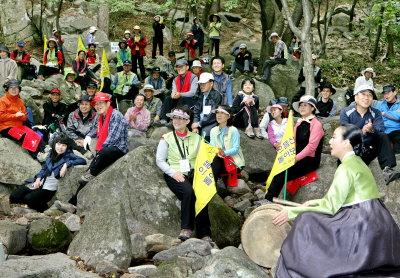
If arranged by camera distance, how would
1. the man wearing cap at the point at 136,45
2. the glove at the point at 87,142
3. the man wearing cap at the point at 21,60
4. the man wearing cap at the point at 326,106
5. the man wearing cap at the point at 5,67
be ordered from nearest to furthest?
the glove at the point at 87,142, the man wearing cap at the point at 326,106, the man wearing cap at the point at 5,67, the man wearing cap at the point at 21,60, the man wearing cap at the point at 136,45

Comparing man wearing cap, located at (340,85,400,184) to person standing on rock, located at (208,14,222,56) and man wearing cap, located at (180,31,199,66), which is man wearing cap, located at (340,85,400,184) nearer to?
person standing on rock, located at (208,14,222,56)

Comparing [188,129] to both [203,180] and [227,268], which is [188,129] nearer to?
[203,180]

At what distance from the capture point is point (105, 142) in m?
7.92

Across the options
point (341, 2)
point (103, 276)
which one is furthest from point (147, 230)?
point (341, 2)

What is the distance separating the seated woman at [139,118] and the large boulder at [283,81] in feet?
21.5

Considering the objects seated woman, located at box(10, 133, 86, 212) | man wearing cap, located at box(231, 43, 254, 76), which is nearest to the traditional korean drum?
seated woman, located at box(10, 133, 86, 212)

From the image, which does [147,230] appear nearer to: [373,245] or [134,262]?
[134,262]

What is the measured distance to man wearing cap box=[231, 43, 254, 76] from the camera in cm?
A: 1633

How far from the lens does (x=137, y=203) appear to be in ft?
23.4

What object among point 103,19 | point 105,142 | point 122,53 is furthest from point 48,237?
point 103,19

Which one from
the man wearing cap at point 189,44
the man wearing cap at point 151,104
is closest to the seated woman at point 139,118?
the man wearing cap at point 151,104

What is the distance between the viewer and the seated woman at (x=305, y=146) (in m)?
7.15

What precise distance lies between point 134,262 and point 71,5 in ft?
78.5

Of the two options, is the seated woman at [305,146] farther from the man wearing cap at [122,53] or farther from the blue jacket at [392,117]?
the man wearing cap at [122,53]
